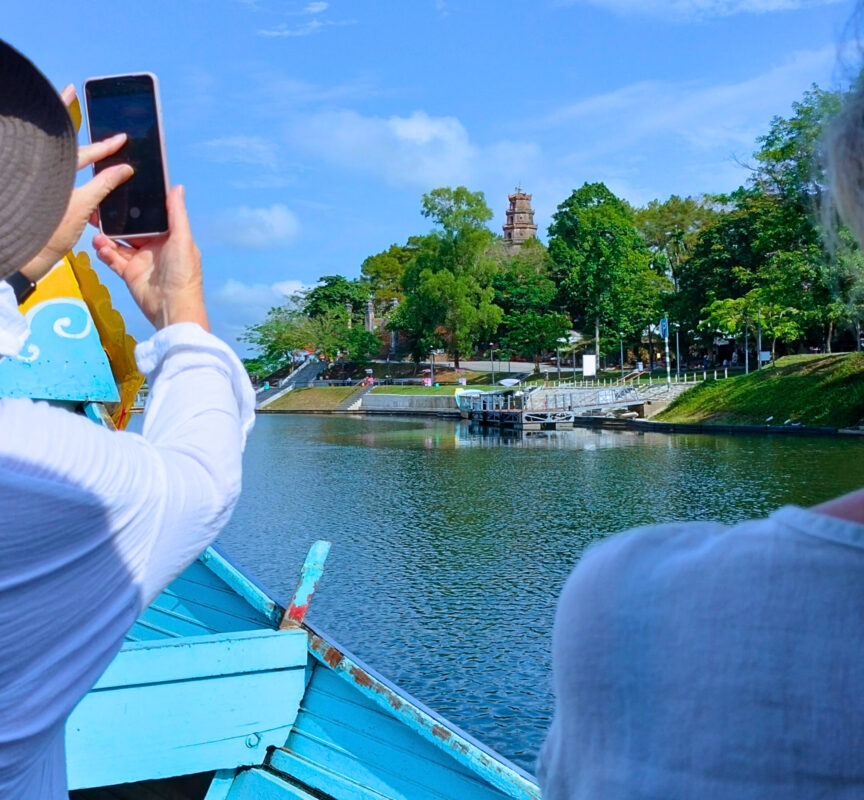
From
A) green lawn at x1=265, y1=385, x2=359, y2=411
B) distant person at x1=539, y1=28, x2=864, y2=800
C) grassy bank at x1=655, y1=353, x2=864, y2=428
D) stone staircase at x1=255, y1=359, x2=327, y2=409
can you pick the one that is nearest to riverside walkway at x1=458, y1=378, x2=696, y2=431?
grassy bank at x1=655, y1=353, x2=864, y2=428

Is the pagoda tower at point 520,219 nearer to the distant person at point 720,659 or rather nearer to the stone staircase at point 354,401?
the stone staircase at point 354,401

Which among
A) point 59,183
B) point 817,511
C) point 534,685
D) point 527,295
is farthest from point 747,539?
point 527,295

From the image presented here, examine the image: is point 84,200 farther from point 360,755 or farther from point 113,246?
point 360,755

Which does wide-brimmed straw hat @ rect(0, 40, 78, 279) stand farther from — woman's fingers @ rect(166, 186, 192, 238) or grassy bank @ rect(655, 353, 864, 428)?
grassy bank @ rect(655, 353, 864, 428)

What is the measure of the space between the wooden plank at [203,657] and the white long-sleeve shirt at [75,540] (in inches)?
72.6

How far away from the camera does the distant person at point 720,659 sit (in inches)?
22.0

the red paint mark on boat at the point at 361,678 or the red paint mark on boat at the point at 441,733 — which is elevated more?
the red paint mark on boat at the point at 361,678

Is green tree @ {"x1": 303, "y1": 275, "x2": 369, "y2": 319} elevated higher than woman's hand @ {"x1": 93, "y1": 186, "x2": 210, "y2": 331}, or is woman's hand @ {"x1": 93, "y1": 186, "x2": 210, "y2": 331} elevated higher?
green tree @ {"x1": 303, "y1": 275, "x2": 369, "y2": 319}

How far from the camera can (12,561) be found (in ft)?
2.54

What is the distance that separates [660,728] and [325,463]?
21.0m

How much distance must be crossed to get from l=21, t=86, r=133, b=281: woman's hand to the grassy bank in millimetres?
23516

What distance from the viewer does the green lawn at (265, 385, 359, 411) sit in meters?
45.3

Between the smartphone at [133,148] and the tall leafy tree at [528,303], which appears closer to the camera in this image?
the smartphone at [133,148]

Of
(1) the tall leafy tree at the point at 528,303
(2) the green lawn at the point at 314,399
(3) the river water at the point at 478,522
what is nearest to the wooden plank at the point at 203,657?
(3) the river water at the point at 478,522
